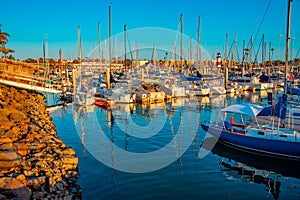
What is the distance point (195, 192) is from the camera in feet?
35.0

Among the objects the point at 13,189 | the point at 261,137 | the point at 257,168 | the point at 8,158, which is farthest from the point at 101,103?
the point at 13,189

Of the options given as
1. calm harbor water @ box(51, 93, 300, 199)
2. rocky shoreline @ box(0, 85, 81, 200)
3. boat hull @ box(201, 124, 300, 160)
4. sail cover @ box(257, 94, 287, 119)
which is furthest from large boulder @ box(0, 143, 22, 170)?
sail cover @ box(257, 94, 287, 119)

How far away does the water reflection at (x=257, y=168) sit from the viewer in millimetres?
12086

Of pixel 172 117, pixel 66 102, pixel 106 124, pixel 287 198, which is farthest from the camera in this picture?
pixel 66 102

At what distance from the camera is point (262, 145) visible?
1492 centimetres

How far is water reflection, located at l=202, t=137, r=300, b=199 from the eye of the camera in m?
12.1

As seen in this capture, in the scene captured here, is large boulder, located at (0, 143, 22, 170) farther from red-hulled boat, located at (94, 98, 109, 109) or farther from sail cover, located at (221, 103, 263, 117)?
red-hulled boat, located at (94, 98, 109, 109)

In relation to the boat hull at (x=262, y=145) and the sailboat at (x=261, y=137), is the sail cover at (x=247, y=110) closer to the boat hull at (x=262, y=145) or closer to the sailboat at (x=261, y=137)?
the sailboat at (x=261, y=137)

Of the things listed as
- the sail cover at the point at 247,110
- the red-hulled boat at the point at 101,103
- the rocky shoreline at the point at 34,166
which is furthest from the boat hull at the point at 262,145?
the red-hulled boat at the point at 101,103

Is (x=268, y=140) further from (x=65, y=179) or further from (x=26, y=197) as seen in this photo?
(x=26, y=197)

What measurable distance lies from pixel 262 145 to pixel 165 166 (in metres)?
5.48

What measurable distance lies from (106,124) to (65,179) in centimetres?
1197

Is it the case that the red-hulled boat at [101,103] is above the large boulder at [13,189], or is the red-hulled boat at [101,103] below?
above

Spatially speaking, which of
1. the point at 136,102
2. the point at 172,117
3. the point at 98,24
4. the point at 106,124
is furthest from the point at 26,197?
the point at 98,24
